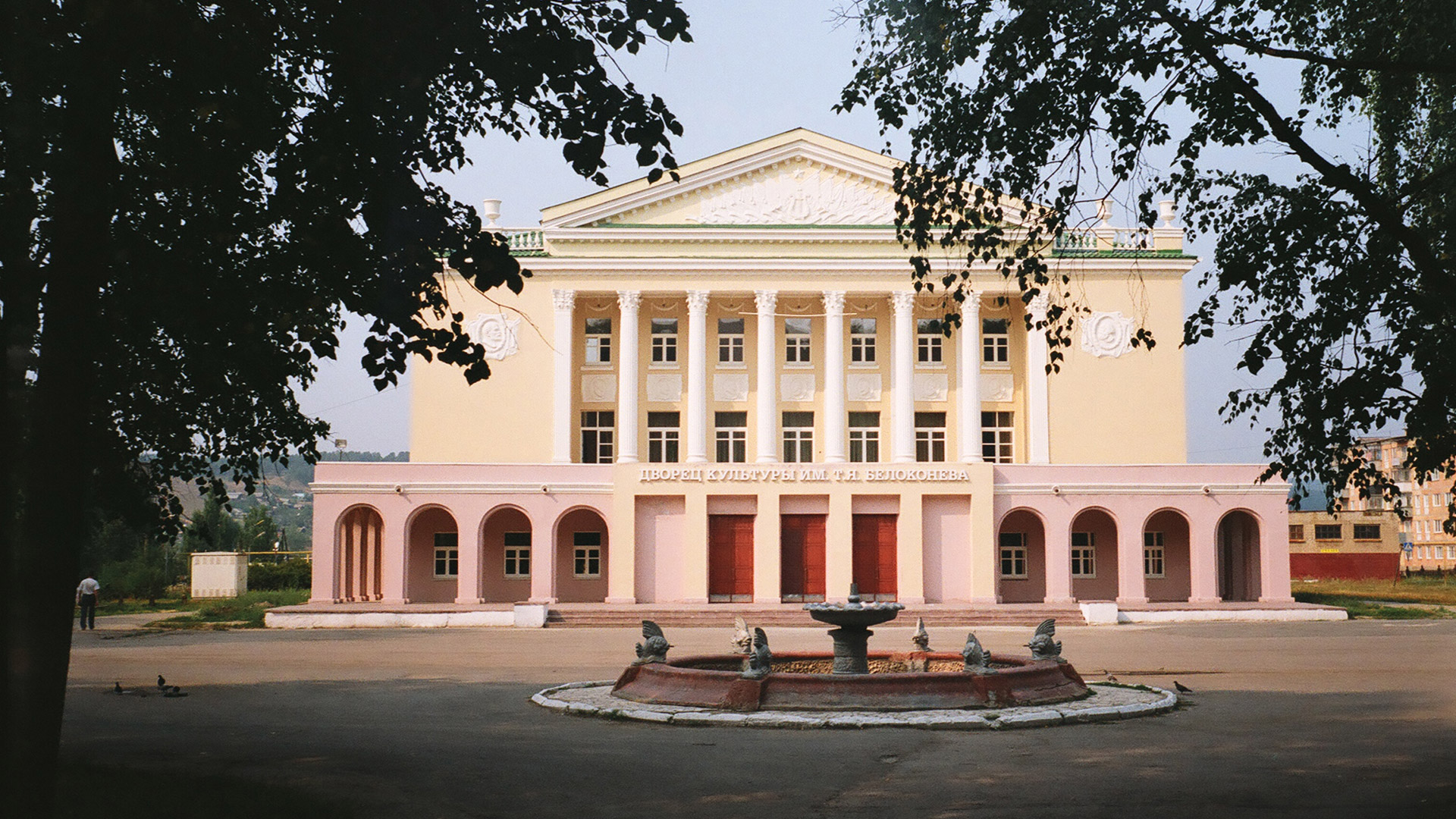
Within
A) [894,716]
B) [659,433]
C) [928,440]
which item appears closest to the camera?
[894,716]

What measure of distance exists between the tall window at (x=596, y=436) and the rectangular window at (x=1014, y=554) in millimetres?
13143

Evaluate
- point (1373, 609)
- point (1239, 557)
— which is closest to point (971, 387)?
point (1239, 557)

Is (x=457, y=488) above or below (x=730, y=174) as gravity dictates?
below

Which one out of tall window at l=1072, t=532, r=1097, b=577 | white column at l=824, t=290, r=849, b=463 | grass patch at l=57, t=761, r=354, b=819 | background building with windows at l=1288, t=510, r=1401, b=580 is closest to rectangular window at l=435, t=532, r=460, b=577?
white column at l=824, t=290, r=849, b=463

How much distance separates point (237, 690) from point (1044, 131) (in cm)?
1368

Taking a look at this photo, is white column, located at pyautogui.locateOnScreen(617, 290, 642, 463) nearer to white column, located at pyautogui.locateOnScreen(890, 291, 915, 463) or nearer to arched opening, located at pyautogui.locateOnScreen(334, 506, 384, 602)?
white column, located at pyautogui.locateOnScreen(890, 291, 915, 463)

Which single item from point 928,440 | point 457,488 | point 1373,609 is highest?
point 928,440

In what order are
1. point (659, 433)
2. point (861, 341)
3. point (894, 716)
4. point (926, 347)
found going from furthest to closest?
point (926, 347) → point (861, 341) → point (659, 433) → point (894, 716)

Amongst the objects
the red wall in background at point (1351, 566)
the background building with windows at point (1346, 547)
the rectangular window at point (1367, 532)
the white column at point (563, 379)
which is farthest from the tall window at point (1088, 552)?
the rectangular window at point (1367, 532)

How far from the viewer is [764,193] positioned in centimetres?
4116

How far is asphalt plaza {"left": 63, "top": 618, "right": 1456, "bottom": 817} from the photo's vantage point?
966 cm

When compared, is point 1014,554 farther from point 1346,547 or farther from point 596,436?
point 1346,547

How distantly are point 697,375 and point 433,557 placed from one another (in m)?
10.4

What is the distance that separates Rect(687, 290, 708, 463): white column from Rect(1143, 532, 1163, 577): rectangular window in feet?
48.0
